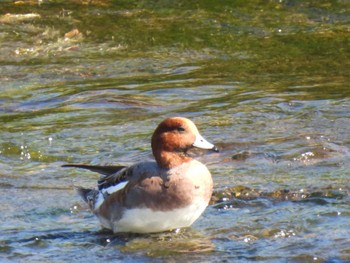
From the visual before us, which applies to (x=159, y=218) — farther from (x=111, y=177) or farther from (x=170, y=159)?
(x=111, y=177)

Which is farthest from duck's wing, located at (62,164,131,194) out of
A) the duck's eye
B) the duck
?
the duck's eye

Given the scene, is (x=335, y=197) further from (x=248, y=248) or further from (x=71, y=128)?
(x=71, y=128)

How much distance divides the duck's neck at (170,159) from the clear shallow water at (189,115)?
0.49 m

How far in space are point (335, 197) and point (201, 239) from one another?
1211 millimetres

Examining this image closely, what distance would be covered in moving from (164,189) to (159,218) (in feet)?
0.62

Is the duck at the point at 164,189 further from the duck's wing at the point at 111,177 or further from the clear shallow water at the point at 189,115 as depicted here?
the clear shallow water at the point at 189,115

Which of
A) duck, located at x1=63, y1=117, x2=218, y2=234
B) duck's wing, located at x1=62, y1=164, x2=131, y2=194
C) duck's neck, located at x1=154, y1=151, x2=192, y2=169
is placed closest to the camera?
duck, located at x1=63, y1=117, x2=218, y2=234

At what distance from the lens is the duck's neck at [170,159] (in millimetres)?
6844

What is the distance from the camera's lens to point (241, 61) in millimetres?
12844

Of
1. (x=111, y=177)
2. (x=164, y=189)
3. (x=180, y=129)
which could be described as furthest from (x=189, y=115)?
(x=164, y=189)

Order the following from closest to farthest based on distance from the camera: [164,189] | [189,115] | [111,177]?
[164,189]
[111,177]
[189,115]

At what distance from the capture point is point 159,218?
6723 millimetres

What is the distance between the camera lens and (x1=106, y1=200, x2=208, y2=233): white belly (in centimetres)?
669

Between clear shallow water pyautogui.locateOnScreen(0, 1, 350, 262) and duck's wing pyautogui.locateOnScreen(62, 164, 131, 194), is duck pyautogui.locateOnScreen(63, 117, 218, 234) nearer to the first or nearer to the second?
duck's wing pyautogui.locateOnScreen(62, 164, 131, 194)
